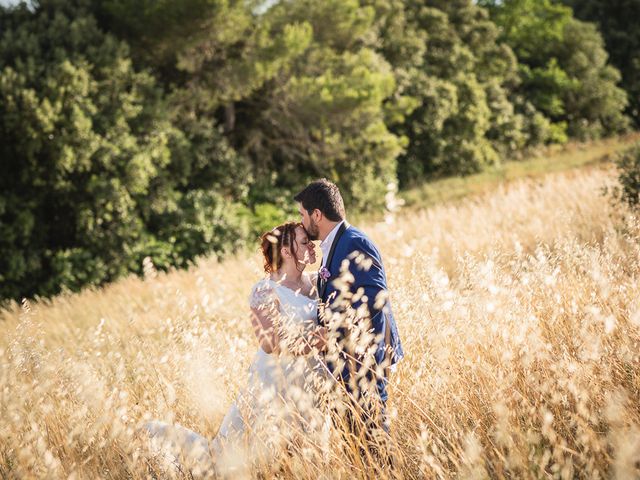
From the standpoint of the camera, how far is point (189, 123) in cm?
1313

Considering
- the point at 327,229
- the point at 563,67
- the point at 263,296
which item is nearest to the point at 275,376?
the point at 263,296

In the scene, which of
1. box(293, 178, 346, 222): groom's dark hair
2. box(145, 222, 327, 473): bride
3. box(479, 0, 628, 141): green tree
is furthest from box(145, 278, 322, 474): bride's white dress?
box(479, 0, 628, 141): green tree

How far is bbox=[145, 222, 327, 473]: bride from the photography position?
6.84 ft

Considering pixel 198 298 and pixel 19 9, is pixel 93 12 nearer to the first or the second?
pixel 19 9

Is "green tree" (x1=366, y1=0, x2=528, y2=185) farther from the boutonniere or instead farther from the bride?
the boutonniere

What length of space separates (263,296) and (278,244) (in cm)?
37

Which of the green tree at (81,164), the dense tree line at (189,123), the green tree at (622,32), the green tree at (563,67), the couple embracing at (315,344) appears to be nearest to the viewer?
the couple embracing at (315,344)

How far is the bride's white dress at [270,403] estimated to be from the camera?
208cm

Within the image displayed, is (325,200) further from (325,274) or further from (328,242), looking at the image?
(325,274)

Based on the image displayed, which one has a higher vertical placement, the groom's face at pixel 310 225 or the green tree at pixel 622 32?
the groom's face at pixel 310 225

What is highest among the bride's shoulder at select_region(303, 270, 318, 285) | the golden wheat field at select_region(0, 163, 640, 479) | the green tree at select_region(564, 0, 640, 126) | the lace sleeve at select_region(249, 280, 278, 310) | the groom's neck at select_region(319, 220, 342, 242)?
the groom's neck at select_region(319, 220, 342, 242)

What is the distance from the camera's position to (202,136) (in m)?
13.4

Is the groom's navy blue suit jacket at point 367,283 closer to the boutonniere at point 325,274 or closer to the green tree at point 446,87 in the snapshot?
the boutonniere at point 325,274

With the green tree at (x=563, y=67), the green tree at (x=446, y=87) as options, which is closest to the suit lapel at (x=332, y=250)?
the green tree at (x=446, y=87)
